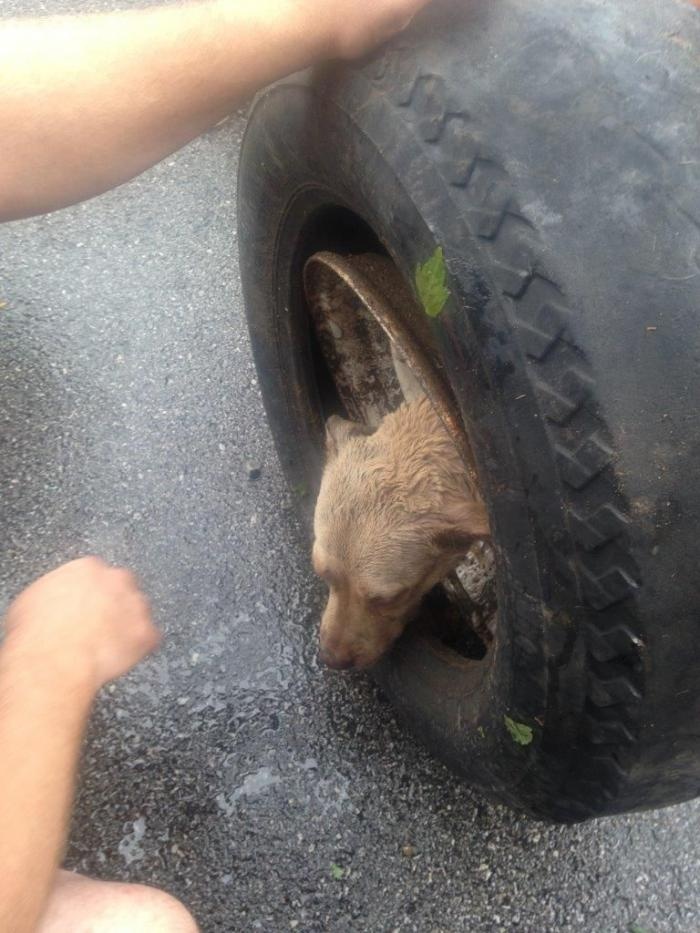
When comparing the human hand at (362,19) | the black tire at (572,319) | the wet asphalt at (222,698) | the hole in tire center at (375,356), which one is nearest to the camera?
the black tire at (572,319)

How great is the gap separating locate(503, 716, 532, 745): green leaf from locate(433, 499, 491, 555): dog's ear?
0.40 metres

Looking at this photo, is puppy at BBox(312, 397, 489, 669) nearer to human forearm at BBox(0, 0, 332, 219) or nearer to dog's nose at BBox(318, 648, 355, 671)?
dog's nose at BBox(318, 648, 355, 671)

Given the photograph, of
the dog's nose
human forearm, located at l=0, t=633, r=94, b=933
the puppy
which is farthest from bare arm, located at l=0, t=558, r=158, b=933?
the dog's nose

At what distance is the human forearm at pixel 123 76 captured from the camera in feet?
6.16

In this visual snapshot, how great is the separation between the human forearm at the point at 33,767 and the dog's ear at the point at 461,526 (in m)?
0.84

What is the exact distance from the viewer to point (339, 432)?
2.41m

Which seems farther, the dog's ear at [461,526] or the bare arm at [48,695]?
the dog's ear at [461,526]

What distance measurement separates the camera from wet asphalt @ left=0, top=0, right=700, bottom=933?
248cm

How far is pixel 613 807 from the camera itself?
1816 mm

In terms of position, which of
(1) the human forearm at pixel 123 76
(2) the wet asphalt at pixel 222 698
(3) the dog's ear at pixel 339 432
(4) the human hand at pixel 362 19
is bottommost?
(2) the wet asphalt at pixel 222 698

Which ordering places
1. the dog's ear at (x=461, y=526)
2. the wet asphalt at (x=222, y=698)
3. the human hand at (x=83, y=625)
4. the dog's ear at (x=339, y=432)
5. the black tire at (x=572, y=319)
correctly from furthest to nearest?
the wet asphalt at (x=222, y=698) → the dog's ear at (x=339, y=432) → the dog's ear at (x=461, y=526) → the human hand at (x=83, y=625) → the black tire at (x=572, y=319)

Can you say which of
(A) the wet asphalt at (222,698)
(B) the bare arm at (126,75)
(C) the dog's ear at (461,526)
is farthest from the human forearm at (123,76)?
(A) the wet asphalt at (222,698)

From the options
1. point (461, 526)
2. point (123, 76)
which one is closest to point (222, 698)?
point (461, 526)

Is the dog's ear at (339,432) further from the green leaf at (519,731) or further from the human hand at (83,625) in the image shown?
the green leaf at (519,731)
